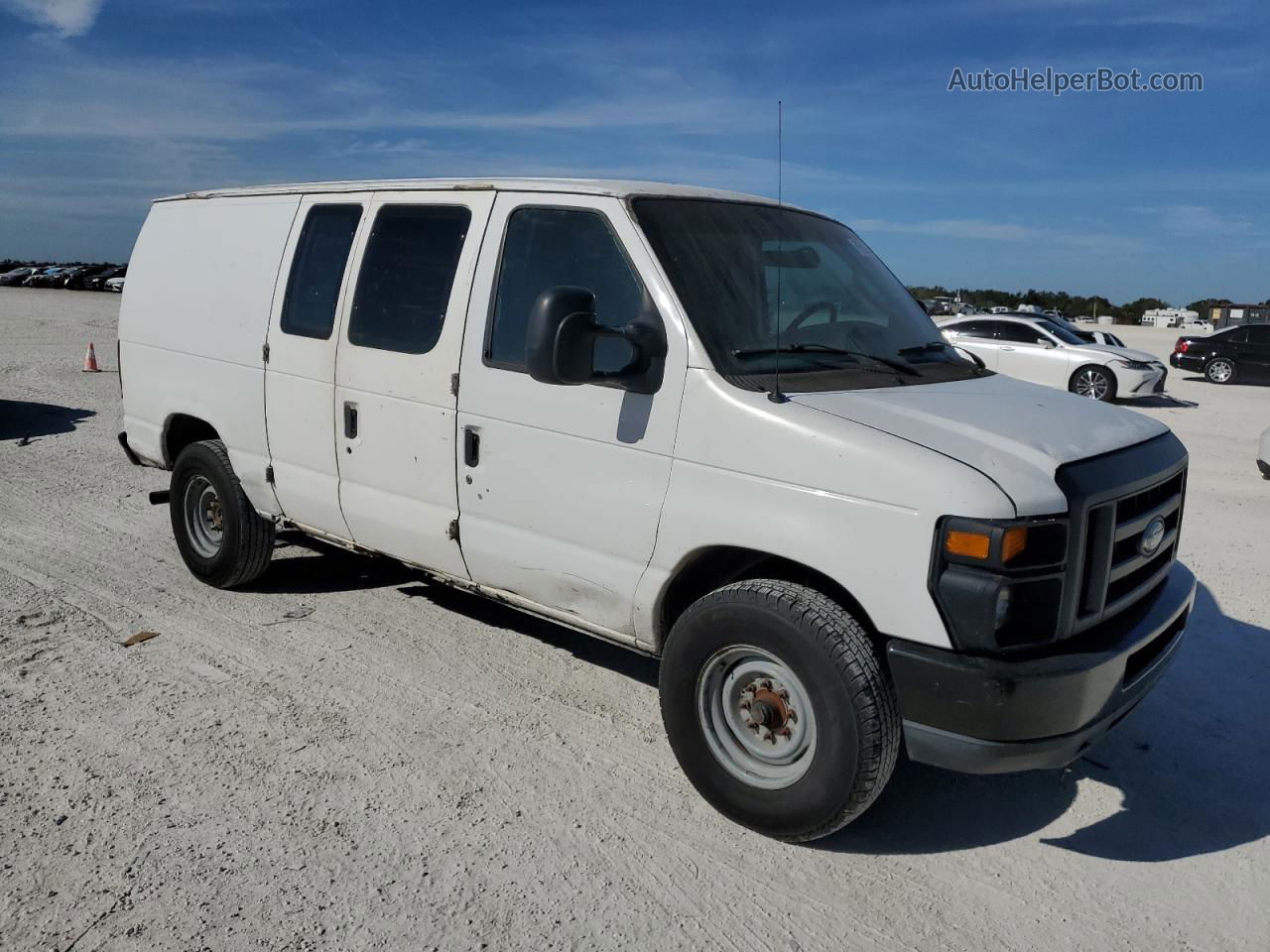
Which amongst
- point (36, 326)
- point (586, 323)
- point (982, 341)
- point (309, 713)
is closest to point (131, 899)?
point (309, 713)

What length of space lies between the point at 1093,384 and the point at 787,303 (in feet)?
49.7

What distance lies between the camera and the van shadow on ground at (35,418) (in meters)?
10.8

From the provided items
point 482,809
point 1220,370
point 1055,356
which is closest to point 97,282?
point 1055,356

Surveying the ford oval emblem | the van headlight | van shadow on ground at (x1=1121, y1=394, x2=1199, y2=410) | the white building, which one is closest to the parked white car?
van shadow on ground at (x1=1121, y1=394, x2=1199, y2=410)

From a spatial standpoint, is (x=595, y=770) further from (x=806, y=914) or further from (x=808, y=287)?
(x=808, y=287)

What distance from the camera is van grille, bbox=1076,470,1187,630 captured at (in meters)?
3.28

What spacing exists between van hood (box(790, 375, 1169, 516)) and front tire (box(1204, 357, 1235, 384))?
21.2 meters

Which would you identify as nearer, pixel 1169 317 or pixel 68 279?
pixel 68 279

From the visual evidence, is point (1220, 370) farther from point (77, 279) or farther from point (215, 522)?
point (77, 279)

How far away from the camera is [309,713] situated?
4.46 metres

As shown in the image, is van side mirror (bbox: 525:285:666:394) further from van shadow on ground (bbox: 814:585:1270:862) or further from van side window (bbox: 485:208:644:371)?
van shadow on ground (bbox: 814:585:1270:862)

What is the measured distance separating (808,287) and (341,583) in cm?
346

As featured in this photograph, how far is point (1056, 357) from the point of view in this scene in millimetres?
17953

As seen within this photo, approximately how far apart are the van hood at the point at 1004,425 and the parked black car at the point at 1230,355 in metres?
21.1
